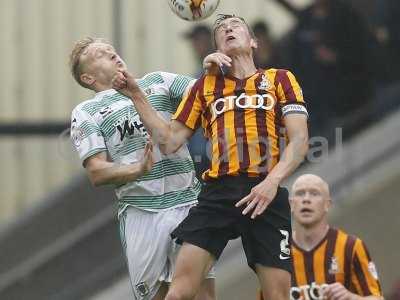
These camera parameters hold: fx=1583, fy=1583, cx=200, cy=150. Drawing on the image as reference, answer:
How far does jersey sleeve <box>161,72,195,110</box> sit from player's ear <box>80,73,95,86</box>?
0.39 metres

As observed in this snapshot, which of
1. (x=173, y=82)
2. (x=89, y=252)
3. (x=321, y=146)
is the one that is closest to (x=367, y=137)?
(x=321, y=146)

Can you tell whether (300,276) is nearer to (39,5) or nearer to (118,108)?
(118,108)

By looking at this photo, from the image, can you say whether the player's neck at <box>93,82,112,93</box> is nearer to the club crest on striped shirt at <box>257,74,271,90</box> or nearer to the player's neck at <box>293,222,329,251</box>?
the club crest on striped shirt at <box>257,74,271,90</box>

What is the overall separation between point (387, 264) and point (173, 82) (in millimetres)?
3480

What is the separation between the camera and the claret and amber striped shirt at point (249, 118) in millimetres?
8008

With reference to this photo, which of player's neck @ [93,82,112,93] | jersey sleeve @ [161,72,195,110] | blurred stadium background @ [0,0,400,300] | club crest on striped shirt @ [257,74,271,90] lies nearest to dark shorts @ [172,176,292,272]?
club crest on striped shirt @ [257,74,271,90]

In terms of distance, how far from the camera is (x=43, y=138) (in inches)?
473

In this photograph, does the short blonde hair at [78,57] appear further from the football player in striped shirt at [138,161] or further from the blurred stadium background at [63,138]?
the blurred stadium background at [63,138]

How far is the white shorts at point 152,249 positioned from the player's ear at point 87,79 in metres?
0.74

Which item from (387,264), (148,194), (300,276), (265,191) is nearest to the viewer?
(265,191)

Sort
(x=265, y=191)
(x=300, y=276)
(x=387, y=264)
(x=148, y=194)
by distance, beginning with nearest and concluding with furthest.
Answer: (x=265, y=191) → (x=148, y=194) → (x=300, y=276) → (x=387, y=264)

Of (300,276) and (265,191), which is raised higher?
(265,191)

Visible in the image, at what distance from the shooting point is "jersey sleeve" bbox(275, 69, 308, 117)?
8016 millimetres

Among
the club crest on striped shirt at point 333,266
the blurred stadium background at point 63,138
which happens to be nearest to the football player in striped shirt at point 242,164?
the club crest on striped shirt at point 333,266
